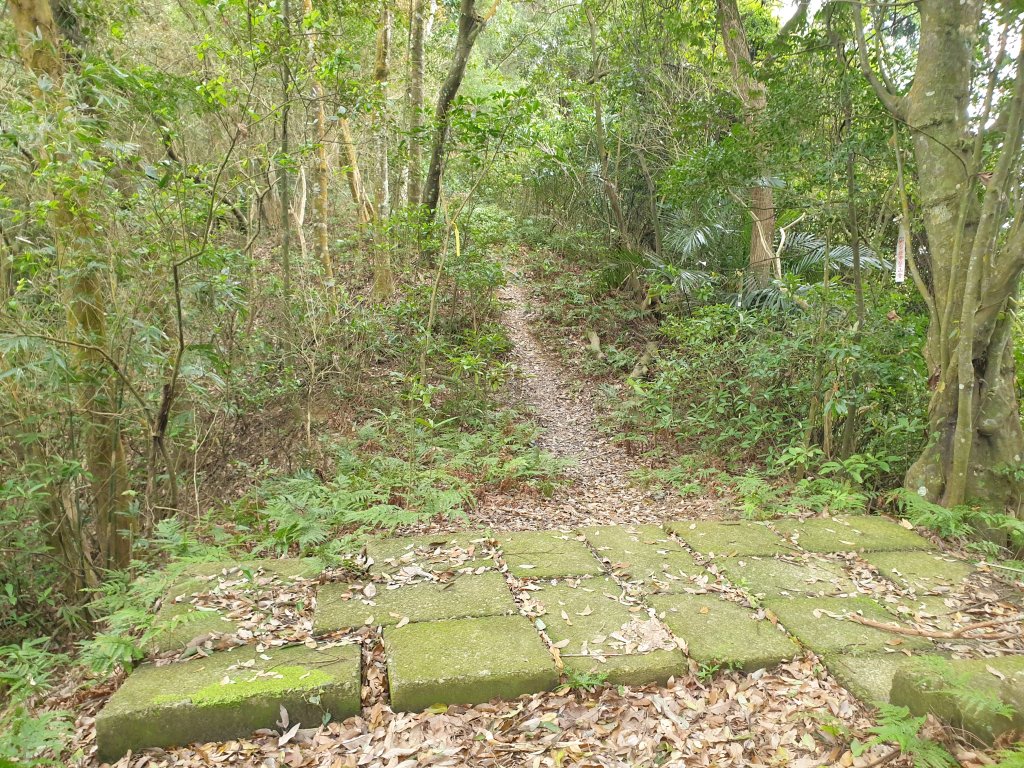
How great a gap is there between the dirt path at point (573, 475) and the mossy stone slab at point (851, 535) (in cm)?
86

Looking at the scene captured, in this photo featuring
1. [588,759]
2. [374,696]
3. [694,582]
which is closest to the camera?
[588,759]

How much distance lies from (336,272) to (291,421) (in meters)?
4.79

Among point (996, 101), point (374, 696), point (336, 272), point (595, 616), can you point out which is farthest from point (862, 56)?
point (336, 272)

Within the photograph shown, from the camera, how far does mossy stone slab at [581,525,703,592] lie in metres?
3.45

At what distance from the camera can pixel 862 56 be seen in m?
4.29

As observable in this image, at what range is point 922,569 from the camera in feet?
11.5

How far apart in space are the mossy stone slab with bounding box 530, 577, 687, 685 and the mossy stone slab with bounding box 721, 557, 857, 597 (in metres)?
0.70

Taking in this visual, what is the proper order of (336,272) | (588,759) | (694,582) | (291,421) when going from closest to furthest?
1. (588,759)
2. (694,582)
3. (291,421)
4. (336,272)

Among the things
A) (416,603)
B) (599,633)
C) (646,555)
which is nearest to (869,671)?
(599,633)

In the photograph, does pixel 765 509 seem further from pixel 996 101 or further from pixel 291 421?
pixel 291 421

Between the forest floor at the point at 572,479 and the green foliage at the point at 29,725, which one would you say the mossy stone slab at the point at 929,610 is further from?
the green foliage at the point at 29,725

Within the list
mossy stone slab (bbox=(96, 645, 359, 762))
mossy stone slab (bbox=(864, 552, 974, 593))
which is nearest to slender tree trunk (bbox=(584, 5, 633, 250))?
mossy stone slab (bbox=(864, 552, 974, 593))

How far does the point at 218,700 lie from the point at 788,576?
9.46 feet

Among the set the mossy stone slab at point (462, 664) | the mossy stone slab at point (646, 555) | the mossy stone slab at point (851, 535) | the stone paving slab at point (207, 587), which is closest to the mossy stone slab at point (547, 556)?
the mossy stone slab at point (646, 555)
